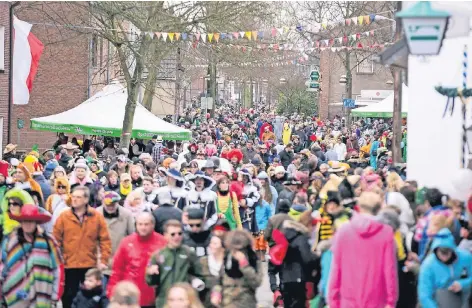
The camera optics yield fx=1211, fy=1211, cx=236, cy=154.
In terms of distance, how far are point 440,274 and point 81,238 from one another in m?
3.90

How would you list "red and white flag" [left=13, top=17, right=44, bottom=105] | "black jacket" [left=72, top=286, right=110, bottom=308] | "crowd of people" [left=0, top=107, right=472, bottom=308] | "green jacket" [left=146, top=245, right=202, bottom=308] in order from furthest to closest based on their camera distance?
"red and white flag" [left=13, top=17, right=44, bottom=105]
"black jacket" [left=72, top=286, right=110, bottom=308]
"green jacket" [left=146, top=245, right=202, bottom=308]
"crowd of people" [left=0, top=107, right=472, bottom=308]

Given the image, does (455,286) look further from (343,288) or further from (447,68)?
(447,68)

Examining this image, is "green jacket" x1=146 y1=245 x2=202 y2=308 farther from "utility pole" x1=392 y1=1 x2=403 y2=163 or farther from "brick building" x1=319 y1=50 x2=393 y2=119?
"brick building" x1=319 y1=50 x2=393 y2=119

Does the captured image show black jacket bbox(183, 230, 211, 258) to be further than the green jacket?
Yes

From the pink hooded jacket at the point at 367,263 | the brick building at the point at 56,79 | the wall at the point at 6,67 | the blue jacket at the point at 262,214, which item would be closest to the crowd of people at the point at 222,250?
the pink hooded jacket at the point at 367,263

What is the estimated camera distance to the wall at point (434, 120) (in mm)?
18750

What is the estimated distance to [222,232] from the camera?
11.1 meters

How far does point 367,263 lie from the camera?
9977mm

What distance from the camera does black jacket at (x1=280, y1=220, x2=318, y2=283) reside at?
12.3 m

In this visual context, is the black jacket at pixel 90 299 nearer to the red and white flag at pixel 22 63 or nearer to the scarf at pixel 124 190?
the scarf at pixel 124 190

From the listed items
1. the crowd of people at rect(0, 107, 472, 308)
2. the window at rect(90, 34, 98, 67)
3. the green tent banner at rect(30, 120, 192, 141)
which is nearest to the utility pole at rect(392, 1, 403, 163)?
the crowd of people at rect(0, 107, 472, 308)

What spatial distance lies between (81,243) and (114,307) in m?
3.67

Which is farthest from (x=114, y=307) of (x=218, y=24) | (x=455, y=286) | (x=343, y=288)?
(x=218, y=24)

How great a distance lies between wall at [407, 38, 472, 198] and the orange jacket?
7.66m
